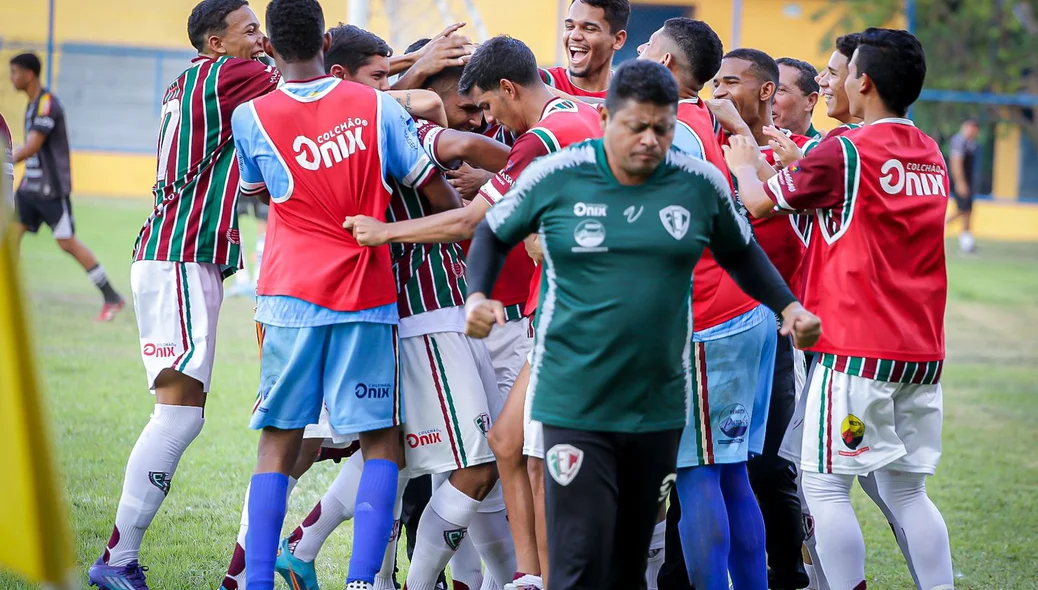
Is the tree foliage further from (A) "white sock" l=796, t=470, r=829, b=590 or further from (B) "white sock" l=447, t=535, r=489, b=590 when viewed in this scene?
(B) "white sock" l=447, t=535, r=489, b=590

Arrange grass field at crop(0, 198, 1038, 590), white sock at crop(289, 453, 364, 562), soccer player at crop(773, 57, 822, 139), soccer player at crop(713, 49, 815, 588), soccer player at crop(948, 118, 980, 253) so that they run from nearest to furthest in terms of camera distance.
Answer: white sock at crop(289, 453, 364, 562) < soccer player at crop(713, 49, 815, 588) < grass field at crop(0, 198, 1038, 590) < soccer player at crop(773, 57, 822, 139) < soccer player at crop(948, 118, 980, 253)

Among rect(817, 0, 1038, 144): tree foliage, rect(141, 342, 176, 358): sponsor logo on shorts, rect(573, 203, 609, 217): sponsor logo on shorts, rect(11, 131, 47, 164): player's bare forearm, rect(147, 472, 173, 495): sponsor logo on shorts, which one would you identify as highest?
rect(817, 0, 1038, 144): tree foliage

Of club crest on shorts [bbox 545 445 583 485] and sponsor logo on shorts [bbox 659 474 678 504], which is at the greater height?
club crest on shorts [bbox 545 445 583 485]

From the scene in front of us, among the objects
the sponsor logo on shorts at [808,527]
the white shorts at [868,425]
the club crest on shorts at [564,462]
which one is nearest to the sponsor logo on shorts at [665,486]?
the club crest on shorts at [564,462]

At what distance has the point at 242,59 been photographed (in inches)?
194

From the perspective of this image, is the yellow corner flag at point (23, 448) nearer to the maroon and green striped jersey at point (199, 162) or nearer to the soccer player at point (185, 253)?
the soccer player at point (185, 253)

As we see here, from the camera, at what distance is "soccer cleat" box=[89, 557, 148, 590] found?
180 inches

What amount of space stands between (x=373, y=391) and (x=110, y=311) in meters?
8.53

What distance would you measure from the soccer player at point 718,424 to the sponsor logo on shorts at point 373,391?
110 cm

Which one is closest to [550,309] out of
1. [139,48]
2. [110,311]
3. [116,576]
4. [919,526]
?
[919,526]

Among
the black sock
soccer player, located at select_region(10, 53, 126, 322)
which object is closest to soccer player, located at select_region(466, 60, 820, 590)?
the black sock

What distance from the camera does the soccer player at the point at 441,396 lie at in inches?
175

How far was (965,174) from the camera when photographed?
2358 centimetres

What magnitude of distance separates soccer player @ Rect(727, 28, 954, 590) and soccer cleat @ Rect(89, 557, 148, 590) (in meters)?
2.68
